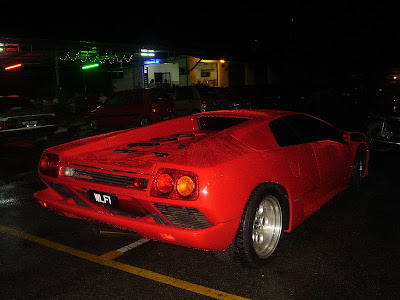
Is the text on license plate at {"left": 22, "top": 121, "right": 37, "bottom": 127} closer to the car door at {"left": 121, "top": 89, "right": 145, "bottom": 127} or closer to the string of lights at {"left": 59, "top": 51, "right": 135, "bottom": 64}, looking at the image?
the car door at {"left": 121, "top": 89, "right": 145, "bottom": 127}

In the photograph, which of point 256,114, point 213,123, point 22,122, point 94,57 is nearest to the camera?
point 256,114

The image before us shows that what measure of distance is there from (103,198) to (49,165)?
0.84 meters

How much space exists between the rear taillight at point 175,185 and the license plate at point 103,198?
450 millimetres

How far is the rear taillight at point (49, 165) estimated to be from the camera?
3607 mm

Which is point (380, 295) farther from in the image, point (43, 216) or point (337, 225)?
point (43, 216)

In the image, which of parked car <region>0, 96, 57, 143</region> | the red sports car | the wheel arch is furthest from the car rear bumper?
parked car <region>0, 96, 57, 143</region>

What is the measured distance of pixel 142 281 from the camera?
306 cm

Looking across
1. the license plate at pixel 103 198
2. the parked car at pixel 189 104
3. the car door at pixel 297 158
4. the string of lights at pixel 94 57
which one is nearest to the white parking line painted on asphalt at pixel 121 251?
the license plate at pixel 103 198

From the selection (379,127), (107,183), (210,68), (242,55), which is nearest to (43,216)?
(107,183)

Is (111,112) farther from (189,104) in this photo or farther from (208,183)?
(208,183)

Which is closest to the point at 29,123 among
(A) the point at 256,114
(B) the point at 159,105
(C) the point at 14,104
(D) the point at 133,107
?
→ (C) the point at 14,104

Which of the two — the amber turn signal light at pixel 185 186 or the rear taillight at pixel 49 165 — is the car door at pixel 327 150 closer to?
the amber turn signal light at pixel 185 186

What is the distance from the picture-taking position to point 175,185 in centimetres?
281

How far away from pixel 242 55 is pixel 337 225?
94.9 ft
